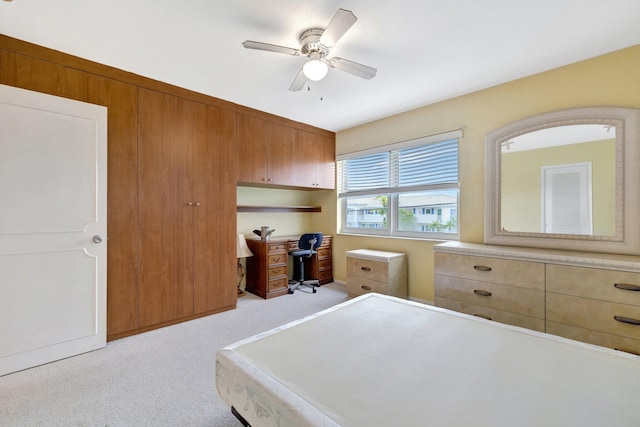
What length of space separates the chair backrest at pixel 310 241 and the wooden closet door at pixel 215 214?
108 cm

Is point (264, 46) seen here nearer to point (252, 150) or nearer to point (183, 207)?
point (252, 150)

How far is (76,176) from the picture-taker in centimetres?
229

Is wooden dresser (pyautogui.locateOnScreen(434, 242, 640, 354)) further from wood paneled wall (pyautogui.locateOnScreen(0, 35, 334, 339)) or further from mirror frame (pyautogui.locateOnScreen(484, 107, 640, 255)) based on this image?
wood paneled wall (pyautogui.locateOnScreen(0, 35, 334, 339))

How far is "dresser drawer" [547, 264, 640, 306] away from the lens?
6.20 ft

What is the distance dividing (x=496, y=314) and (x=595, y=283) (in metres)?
0.74

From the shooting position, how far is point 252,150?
11.8ft

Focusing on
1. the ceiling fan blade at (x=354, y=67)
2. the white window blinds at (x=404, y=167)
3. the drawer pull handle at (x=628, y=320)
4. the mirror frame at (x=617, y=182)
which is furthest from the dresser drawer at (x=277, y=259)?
the drawer pull handle at (x=628, y=320)

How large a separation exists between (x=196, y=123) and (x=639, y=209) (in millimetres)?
4180

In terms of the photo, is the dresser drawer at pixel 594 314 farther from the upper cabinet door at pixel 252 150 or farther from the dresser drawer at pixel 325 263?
the upper cabinet door at pixel 252 150

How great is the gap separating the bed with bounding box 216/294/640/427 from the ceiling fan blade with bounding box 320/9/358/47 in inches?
71.9

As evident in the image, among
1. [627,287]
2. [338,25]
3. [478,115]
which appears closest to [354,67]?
[338,25]

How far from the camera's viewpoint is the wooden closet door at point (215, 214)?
10.2 ft

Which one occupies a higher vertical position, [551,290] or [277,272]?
[551,290]

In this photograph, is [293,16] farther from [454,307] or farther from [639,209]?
[639,209]
